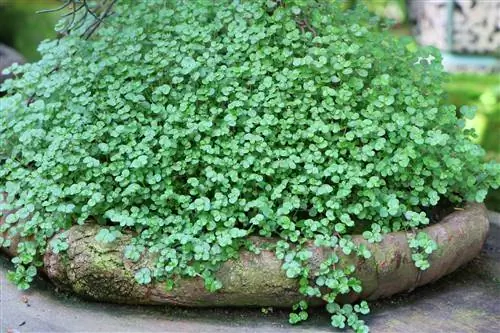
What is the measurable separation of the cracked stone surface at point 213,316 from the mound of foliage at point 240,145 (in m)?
0.08

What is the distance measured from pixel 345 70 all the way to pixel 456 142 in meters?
0.54

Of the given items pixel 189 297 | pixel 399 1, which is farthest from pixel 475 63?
pixel 189 297

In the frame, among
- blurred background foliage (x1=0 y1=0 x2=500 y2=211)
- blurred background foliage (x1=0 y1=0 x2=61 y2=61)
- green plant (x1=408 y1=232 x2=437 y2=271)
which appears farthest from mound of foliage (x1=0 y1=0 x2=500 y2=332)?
blurred background foliage (x1=0 y1=0 x2=61 y2=61)

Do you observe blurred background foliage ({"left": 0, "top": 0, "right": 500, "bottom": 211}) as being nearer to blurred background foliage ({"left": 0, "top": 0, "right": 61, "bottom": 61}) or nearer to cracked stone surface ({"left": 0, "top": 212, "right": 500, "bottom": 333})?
blurred background foliage ({"left": 0, "top": 0, "right": 61, "bottom": 61})

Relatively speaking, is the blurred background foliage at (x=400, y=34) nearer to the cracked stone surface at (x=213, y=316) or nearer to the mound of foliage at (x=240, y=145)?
the mound of foliage at (x=240, y=145)

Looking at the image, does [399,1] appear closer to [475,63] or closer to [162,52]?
[475,63]

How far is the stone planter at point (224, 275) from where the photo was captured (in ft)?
8.79

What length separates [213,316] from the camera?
2.74 m

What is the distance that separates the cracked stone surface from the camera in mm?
2670

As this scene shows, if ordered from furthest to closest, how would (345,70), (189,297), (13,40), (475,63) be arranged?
(13,40) < (475,63) < (345,70) < (189,297)

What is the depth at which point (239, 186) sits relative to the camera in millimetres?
2822

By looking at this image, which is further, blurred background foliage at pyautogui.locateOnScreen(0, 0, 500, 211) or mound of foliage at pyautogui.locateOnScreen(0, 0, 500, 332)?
blurred background foliage at pyautogui.locateOnScreen(0, 0, 500, 211)

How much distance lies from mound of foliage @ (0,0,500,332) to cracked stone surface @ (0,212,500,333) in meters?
0.08

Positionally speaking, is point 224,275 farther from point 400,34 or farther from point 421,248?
point 400,34
